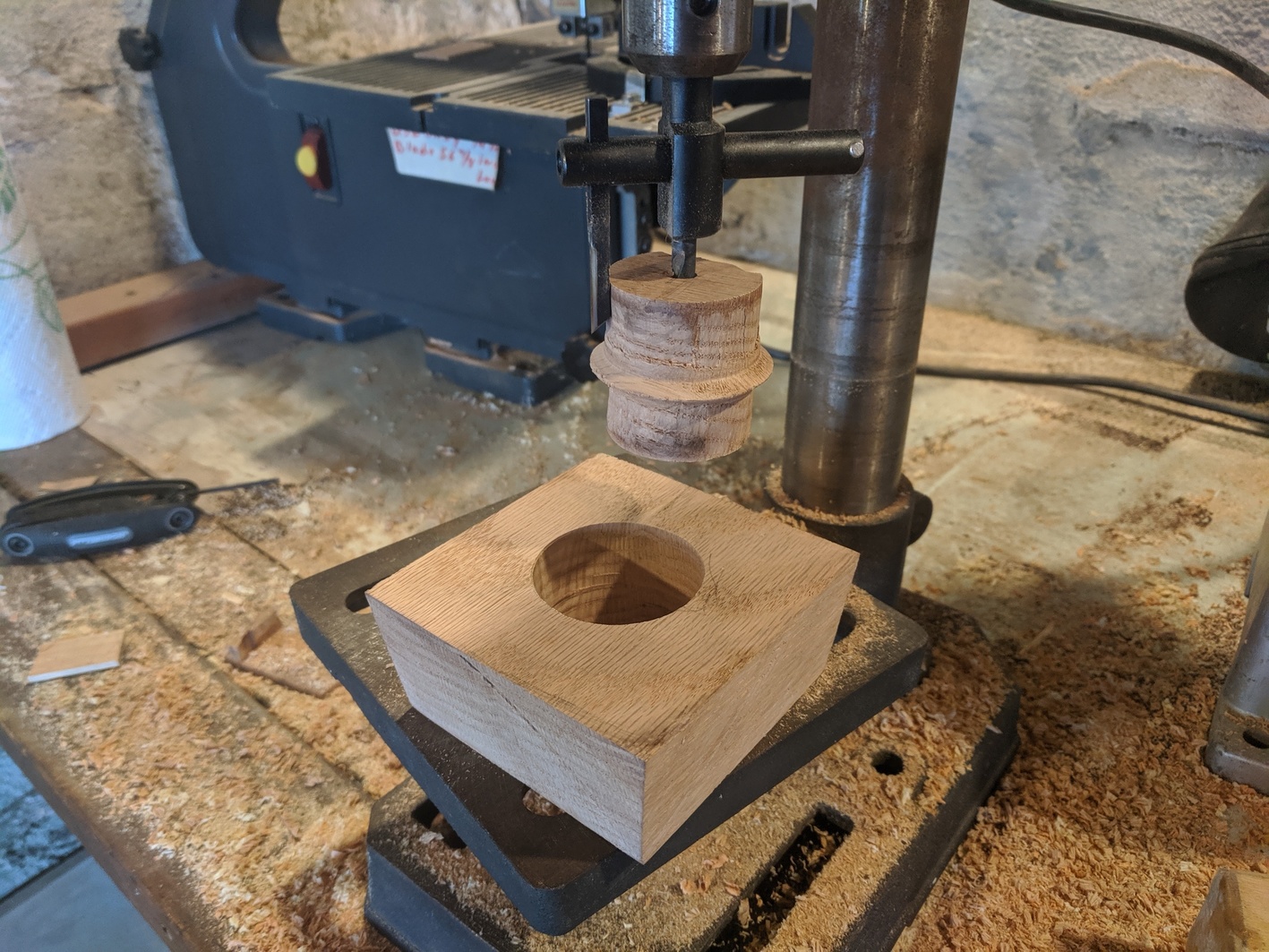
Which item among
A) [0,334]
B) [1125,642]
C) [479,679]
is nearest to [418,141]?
[0,334]

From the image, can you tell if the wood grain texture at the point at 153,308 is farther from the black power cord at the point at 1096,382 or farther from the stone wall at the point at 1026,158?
the black power cord at the point at 1096,382

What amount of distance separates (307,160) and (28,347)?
0.53 m

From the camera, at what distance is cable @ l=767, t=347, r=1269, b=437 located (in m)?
1.54

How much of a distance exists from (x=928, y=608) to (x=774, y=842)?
0.37 meters

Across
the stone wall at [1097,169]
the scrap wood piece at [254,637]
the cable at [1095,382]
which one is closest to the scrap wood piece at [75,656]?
the scrap wood piece at [254,637]

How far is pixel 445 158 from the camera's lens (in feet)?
4.39

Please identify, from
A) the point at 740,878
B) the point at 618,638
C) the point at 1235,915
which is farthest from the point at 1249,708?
the point at 618,638

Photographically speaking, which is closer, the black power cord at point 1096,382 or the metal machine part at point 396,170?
the metal machine part at point 396,170

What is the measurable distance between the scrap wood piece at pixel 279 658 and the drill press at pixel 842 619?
0.25 metres

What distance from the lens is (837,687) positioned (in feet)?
A: 2.27

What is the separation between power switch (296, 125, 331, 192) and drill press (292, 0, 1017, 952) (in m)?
0.87

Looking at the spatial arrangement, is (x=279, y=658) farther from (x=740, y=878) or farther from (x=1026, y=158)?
(x=1026, y=158)

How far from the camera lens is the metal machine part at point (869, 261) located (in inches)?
29.0

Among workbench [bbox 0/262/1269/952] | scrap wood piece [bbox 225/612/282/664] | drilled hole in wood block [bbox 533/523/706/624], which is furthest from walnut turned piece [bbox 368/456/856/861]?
scrap wood piece [bbox 225/612/282/664]
